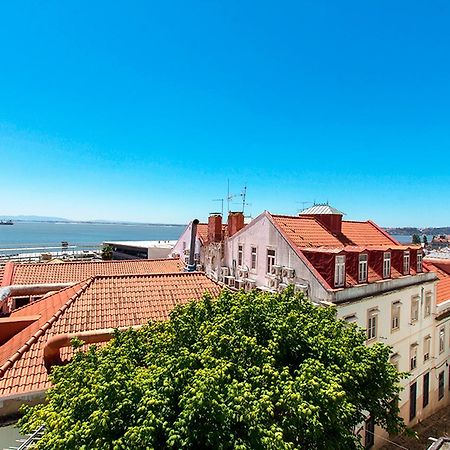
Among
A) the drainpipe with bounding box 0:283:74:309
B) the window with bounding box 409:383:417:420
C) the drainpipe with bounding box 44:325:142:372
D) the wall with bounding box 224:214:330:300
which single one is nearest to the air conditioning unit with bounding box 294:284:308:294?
the wall with bounding box 224:214:330:300

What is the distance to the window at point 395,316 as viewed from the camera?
61.8ft

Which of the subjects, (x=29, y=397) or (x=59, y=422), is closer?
(x=59, y=422)

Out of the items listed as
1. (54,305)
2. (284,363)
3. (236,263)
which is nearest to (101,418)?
(284,363)

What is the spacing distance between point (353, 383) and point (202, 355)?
475 centimetres

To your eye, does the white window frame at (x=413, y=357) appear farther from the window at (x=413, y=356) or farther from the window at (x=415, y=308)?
the window at (x=415, y=308)

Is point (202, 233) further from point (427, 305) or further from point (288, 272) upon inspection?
point (427, 305)

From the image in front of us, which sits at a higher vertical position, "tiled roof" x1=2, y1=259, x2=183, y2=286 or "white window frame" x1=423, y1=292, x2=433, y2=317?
"tiled roof" x1=2, y1=259, x2=183, y2=286

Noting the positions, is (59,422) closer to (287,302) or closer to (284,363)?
(284,363)

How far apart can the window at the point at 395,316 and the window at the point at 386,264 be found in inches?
67.3

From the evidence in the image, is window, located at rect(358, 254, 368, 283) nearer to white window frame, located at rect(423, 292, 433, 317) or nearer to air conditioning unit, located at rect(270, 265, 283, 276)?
air conditioning unit, located at rect(270, 265, 283, 276)

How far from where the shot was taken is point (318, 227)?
21.1 metres

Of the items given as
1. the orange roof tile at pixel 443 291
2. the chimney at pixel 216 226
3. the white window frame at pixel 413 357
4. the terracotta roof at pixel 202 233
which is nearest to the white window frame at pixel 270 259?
the chimney at pixel 216 226

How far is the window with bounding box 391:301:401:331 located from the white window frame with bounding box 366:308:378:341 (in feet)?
5.87

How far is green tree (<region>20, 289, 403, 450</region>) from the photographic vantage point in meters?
6.45
